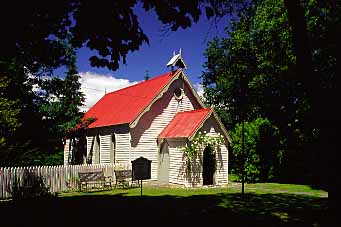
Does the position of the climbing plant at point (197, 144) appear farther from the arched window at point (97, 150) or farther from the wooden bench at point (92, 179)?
the arched window at point (97, 150)

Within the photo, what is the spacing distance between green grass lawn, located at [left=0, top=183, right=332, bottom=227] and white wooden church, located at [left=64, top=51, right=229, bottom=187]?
5.19 m

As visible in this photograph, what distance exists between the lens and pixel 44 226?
39.3 feet

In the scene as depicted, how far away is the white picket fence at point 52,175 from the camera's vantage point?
20.7 m

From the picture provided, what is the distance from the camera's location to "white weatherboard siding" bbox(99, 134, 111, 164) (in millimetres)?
31266

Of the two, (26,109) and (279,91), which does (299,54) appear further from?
(279,91)

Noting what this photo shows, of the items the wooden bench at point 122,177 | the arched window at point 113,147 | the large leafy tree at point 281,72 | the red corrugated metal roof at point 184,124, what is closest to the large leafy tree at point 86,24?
the large leafy tree at point 281,72

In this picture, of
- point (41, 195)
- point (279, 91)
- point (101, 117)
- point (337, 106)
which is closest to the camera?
point (337, 106)

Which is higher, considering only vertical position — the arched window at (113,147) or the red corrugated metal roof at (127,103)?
the red corrugated metal roof at (127,103)

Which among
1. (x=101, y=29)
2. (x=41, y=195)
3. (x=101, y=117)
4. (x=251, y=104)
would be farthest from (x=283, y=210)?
(x=251, y=104)

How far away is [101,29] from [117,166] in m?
19.1

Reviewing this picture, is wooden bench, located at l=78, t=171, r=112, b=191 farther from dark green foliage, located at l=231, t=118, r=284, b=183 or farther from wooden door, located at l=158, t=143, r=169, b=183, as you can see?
dark green foliage, located at l=231, t=118, r=284, b=183

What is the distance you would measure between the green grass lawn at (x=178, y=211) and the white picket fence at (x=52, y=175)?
2.80 metres

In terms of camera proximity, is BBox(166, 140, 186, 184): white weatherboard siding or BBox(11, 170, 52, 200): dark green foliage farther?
BBox(166, 140, 186, 184): white weatherboard siding

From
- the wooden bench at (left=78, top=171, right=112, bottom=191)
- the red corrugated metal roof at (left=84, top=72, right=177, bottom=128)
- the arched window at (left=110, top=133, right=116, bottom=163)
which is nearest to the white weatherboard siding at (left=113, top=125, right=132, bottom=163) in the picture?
the red corrugated metal roof at (left=84, top=72, right=177, bottom=128)
